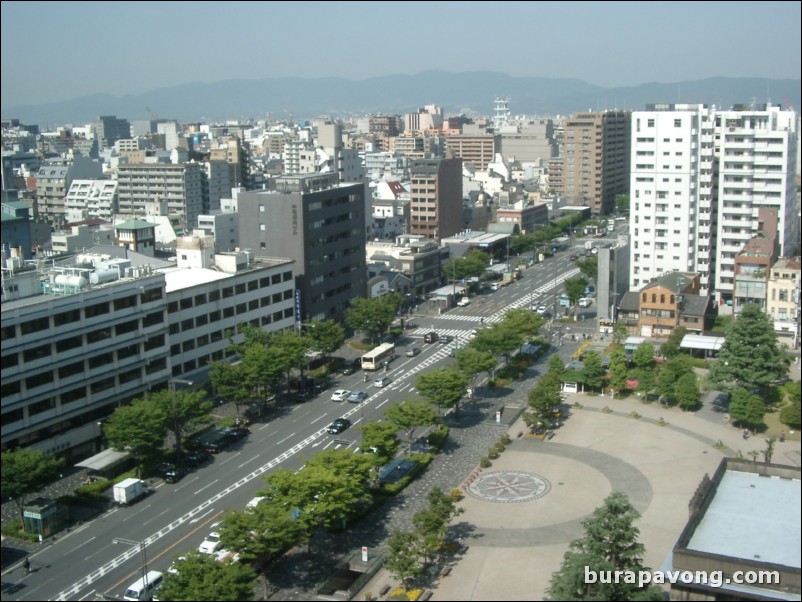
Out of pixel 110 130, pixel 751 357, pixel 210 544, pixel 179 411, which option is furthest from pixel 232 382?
pixel 110 130

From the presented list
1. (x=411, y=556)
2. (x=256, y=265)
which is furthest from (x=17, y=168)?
(x=411, y=556)

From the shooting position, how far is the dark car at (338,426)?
→ 15172 mm

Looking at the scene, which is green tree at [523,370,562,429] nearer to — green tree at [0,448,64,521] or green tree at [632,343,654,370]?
green tree at [632,343,654,370]

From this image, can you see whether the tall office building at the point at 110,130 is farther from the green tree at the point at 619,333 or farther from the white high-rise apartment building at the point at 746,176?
the green tree at the point at 619,333

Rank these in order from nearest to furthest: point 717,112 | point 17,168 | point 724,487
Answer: point 724,487
point 717,112
point 17,168

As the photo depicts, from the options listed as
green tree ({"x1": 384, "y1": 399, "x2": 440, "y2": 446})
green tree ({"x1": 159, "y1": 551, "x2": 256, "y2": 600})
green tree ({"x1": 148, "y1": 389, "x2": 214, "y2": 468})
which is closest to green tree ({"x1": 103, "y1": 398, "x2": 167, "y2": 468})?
green tree ({"x1": 148, "y1": 389, "x2": 214, "y2": 468})

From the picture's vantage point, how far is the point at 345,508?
10.8 metres

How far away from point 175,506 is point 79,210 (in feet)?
101

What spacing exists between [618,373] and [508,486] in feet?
16.9

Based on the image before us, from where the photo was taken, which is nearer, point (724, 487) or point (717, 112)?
point (724, 487)

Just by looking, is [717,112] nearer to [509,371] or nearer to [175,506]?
[509,371]

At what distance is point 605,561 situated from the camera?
24.4ft

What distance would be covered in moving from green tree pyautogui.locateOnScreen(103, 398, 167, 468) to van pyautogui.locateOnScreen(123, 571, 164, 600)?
3313 millimetres

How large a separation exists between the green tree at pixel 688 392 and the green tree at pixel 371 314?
7.83m
